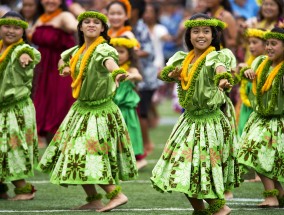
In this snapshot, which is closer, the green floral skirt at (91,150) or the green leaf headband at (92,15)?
the green floral skirt at (91,150)

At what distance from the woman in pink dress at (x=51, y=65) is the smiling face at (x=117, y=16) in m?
0.52

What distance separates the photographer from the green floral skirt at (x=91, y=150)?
887 cm

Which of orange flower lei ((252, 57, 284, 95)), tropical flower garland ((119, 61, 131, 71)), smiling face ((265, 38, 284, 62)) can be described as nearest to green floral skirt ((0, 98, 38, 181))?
tropical flower garland ((119, 61, 131, 71))

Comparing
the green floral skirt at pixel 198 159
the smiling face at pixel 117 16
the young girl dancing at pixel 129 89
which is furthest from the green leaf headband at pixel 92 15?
the smiling face at pixel 117 16

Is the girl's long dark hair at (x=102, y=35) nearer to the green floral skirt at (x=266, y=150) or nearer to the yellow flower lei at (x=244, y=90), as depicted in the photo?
the green floral skirt at (x=266, y=150)

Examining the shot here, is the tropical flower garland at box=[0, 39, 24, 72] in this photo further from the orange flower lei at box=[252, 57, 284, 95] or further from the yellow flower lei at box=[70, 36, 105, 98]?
the orange flower lei at box=[252, 57, 284, 95]

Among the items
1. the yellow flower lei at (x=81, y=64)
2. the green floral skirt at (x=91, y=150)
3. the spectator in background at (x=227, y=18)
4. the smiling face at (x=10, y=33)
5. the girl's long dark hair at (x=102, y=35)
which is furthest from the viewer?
the spectator in background at (x=227, y=18)

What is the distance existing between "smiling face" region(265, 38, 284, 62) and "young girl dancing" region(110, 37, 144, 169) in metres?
2.31

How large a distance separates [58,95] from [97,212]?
4115 millimetres

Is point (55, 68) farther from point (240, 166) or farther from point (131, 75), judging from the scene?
point (240, 166)

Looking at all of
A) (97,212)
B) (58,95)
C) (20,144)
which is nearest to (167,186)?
(97,212)

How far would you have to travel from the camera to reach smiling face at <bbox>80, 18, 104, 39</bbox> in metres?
9.15

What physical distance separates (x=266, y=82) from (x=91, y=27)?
5.25 feet

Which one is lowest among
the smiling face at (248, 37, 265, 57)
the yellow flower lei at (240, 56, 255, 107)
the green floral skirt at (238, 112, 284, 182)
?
the green floral skirt at (238, 112, 284, 182)
